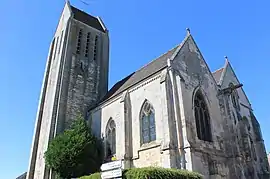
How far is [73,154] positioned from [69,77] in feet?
30.1

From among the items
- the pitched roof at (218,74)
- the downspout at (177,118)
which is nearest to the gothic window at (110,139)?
the downspout at (177,118)

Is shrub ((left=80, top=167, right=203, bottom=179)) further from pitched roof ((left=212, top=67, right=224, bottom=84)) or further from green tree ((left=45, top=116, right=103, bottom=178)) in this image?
pitched roof ((left=212, top=67, right=224, bottom=84))

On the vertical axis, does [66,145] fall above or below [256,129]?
below

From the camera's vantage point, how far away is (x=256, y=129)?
1028 inches

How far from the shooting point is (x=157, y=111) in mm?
17688

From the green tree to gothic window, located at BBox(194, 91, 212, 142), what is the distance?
8.33 m

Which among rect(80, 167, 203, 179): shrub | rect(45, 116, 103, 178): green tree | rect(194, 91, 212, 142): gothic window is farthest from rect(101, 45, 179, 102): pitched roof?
rect(80, 167, 203, 179): shrub

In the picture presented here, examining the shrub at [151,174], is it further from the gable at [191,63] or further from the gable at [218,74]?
the gable at [218,74]

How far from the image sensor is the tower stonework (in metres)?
23.2

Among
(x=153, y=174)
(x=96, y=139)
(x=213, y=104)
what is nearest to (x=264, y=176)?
(x=213, y=104)

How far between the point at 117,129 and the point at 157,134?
4.12 metres

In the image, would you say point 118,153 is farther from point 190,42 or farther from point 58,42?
point 58,42

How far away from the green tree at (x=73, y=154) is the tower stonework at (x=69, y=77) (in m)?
1.59

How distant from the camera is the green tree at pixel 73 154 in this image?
19.2 m
